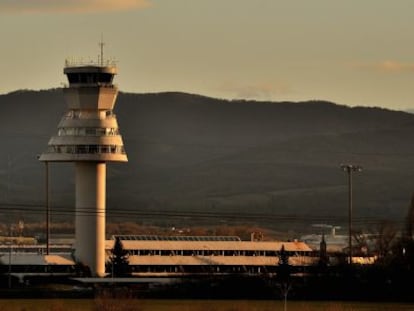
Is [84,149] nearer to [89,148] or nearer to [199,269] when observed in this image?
[89,148]

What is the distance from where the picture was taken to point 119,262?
156 meters

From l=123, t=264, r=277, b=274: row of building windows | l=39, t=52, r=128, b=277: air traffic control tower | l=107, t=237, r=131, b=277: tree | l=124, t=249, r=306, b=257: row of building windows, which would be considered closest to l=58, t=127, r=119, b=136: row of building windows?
l=39, t=52, r=128, b=277: air traffic control tower

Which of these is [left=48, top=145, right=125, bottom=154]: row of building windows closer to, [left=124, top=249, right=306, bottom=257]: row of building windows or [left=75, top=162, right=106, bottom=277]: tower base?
[left=75, top=162, right=106, bottom=277]: tower base

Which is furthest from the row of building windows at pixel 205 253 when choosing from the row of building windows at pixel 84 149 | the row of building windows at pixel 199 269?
the row of building windows at pixel 84 149

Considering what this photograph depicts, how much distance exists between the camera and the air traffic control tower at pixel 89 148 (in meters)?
152

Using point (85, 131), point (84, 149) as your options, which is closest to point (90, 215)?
point (84, 149)

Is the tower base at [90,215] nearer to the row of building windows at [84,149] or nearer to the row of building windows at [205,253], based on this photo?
the row of building windows at [84,149]

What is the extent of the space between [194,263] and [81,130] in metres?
17.6

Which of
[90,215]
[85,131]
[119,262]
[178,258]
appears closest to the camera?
[90,215]

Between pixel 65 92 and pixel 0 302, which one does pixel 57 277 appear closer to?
pixel 65 92

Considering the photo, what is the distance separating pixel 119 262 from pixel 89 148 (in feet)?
36.2

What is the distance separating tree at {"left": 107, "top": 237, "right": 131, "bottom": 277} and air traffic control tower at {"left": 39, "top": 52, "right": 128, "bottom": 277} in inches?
55.9

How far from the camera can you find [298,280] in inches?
5359

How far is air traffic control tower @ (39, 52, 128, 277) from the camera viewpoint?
152 m
